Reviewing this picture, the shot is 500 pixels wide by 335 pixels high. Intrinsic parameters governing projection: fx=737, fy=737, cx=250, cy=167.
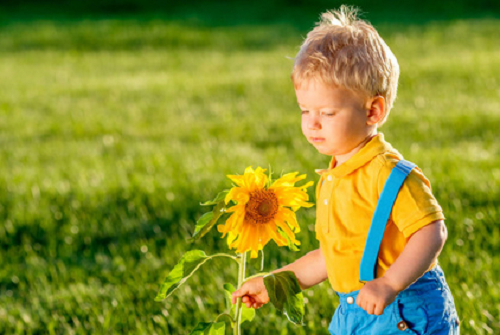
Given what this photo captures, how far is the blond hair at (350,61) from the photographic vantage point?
1893mm

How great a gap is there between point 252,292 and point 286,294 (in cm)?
17

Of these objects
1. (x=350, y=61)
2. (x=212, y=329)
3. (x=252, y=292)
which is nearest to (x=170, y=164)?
(x=252, y=292)

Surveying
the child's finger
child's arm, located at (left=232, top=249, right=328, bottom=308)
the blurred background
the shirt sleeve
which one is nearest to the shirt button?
the shirt sleeve

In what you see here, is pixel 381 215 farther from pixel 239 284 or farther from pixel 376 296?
pixel 239 284

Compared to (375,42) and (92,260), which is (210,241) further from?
(375,42)

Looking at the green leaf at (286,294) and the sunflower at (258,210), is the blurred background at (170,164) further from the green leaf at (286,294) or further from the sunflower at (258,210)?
the sunflower at (258,210)

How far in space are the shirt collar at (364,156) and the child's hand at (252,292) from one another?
0.39m

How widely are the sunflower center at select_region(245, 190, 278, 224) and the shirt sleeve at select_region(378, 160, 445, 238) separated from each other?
31 cm

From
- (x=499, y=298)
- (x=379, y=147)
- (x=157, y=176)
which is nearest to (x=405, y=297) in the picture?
(x=379, y=147)

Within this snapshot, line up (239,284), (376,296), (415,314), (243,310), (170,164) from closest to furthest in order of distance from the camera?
(376,296) < (415,314) < (239,284) < (243,310) < (170,164)

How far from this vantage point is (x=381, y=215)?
1855 millimetres

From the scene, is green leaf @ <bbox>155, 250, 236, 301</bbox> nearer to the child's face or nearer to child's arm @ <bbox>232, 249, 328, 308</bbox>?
child's arm @ <bbox>232, 249, 328, 308</bbox>

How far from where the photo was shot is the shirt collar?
76.5 inches

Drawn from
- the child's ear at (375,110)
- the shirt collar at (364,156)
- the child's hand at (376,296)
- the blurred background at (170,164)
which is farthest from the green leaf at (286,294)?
the blurred background at (170,164)
